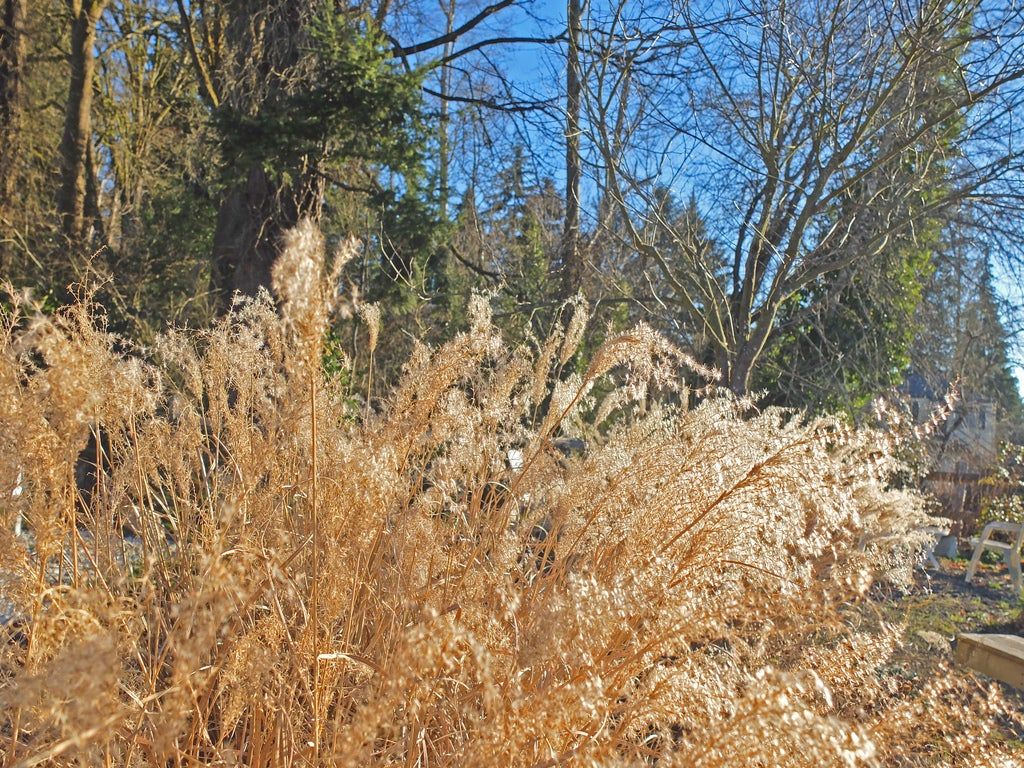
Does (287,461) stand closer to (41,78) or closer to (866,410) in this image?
(866,410)

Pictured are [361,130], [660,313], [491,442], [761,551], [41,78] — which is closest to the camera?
[761,551]

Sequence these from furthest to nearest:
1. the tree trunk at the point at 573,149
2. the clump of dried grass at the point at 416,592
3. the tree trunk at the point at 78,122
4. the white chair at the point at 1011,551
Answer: the tree trunk at the point at 78,122, the white chair at the point at 1011,551, the tree trunk at the point at 573,149, the clump of dried grass at the point at 416,592

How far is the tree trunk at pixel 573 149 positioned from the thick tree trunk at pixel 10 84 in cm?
611

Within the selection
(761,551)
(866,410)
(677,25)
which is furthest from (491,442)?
(866,410)

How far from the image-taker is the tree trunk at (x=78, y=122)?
28.2ft

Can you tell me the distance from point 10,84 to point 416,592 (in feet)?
31.1

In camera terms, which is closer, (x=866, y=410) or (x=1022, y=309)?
(x=1022, y=309)

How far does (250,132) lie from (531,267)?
3910mm

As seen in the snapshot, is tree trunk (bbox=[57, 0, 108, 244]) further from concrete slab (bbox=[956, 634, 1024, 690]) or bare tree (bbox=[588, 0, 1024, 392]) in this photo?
concrete slab (bbox=[956, 634, 1024, 690])

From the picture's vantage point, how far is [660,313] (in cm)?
660

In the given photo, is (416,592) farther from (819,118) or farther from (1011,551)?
(1011,551)

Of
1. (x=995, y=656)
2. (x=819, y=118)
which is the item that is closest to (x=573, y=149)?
(x=819, y=118)

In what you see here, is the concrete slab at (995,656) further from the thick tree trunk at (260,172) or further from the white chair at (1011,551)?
the thick tree trunk at (260,172)

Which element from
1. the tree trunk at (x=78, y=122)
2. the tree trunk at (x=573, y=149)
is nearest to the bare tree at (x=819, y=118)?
the tree trunk at (x=573, y=149)
